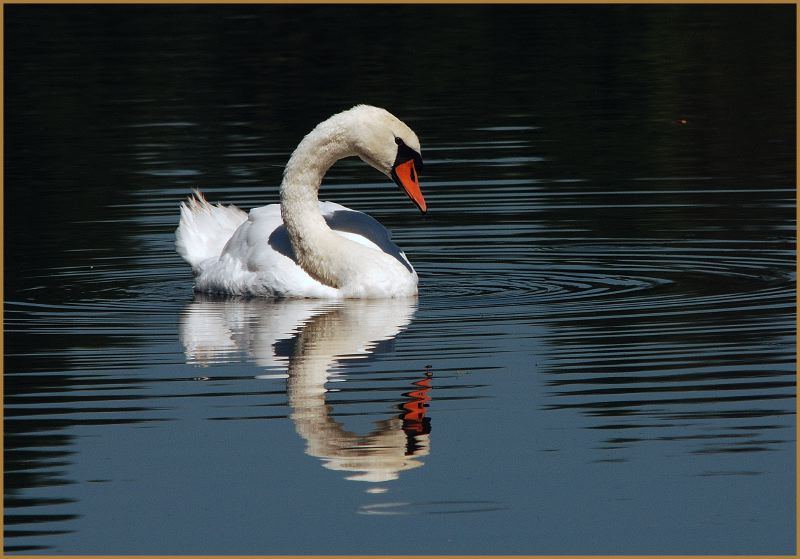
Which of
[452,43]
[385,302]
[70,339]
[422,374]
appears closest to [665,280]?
[385,302]

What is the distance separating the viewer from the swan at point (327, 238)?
499 inches

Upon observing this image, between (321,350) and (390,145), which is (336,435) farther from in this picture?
(390,145)

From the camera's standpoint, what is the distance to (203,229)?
1427cm

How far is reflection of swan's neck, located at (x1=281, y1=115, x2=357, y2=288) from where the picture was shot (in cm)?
1276

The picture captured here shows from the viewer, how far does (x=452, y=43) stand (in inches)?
1186

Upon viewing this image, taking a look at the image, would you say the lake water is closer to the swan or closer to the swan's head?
the swan

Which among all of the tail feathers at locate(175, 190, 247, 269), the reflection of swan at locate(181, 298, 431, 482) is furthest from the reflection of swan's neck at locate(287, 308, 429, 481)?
the tail feathers at locate(175, 190, 247, 269)

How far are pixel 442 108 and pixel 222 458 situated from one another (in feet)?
51.9

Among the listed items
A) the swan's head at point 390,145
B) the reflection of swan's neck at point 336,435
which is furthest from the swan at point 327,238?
the reflection of swan's neck at point 336,435

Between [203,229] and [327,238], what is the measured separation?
1.79 m

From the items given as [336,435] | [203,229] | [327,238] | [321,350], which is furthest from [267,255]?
[336,435]

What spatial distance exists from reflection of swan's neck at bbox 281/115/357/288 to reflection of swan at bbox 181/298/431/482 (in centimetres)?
30

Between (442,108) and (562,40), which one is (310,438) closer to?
(442,108)

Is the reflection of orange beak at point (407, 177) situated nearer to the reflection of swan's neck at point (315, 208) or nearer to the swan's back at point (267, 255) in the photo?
the reflection of swan's neck at point (315, 208)
